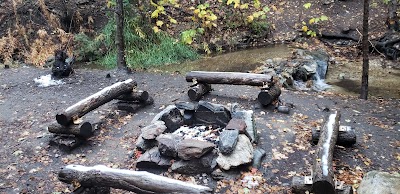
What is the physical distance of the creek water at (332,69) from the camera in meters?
11.0

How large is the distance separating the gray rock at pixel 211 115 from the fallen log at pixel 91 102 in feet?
6.84

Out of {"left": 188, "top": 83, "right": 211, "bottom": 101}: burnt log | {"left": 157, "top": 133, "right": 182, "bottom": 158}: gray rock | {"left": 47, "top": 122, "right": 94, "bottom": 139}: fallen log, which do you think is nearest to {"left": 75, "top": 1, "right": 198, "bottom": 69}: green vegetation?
{"left": 188, "top": 83, "right": 211, "bottom": 101}: burnt log

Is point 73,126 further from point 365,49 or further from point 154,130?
point 365,49

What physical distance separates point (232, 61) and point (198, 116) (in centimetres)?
687

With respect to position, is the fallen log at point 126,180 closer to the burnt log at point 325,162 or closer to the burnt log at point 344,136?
the burnt log at point 325,162

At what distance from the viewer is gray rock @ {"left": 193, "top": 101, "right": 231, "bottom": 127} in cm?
669

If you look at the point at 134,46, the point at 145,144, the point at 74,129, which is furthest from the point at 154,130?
the point at 134,46

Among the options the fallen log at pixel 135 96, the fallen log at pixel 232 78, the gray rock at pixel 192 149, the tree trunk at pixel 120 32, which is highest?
the tree trunk at pixel 120 32

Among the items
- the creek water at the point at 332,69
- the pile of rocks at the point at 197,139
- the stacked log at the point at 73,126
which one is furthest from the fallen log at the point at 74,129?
the creek water at the point at 332,69

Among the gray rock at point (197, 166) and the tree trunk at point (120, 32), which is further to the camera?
the tree trunk at point (120, 32)

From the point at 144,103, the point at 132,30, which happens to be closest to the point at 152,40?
the point at 132,30

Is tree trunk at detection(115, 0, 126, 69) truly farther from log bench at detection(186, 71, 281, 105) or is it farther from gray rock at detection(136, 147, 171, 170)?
gray rock at detection(136, 147, 171, 170)

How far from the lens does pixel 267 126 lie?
7172 mm

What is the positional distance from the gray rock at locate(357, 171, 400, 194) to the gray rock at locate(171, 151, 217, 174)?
213cm
